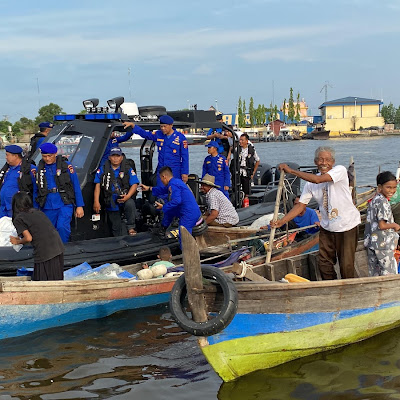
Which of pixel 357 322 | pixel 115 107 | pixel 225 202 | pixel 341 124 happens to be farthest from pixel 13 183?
pixel 341 124

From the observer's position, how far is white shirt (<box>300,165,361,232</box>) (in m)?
6.58

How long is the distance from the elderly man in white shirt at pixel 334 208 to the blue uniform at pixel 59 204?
309cm

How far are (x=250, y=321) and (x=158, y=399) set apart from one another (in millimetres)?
1187

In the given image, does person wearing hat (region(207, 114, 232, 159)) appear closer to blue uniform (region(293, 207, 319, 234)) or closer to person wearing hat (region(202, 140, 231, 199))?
person wearing hat (region(202, 140, 231, 199))

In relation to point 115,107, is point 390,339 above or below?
below

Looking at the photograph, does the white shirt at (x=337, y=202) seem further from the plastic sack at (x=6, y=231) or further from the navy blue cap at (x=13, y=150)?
the navy blue cap at (x=13, y=150)

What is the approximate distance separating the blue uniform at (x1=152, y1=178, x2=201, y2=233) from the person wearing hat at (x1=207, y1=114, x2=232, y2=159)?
282 cm

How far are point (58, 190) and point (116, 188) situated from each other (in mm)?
887

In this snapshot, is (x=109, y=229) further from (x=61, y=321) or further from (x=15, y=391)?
(x=15, y=391)

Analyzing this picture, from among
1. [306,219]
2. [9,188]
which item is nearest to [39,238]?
[9,188]

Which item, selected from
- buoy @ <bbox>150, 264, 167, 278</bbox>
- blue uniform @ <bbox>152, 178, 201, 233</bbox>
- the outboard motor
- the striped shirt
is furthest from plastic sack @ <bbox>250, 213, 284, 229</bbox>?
the outboard motor

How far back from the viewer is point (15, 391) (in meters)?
6.25

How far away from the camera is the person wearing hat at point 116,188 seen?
29.3ft

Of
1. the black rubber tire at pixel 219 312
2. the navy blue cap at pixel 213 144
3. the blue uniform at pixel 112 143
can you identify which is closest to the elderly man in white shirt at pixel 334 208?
the black rubber tire at pixel 219 312
